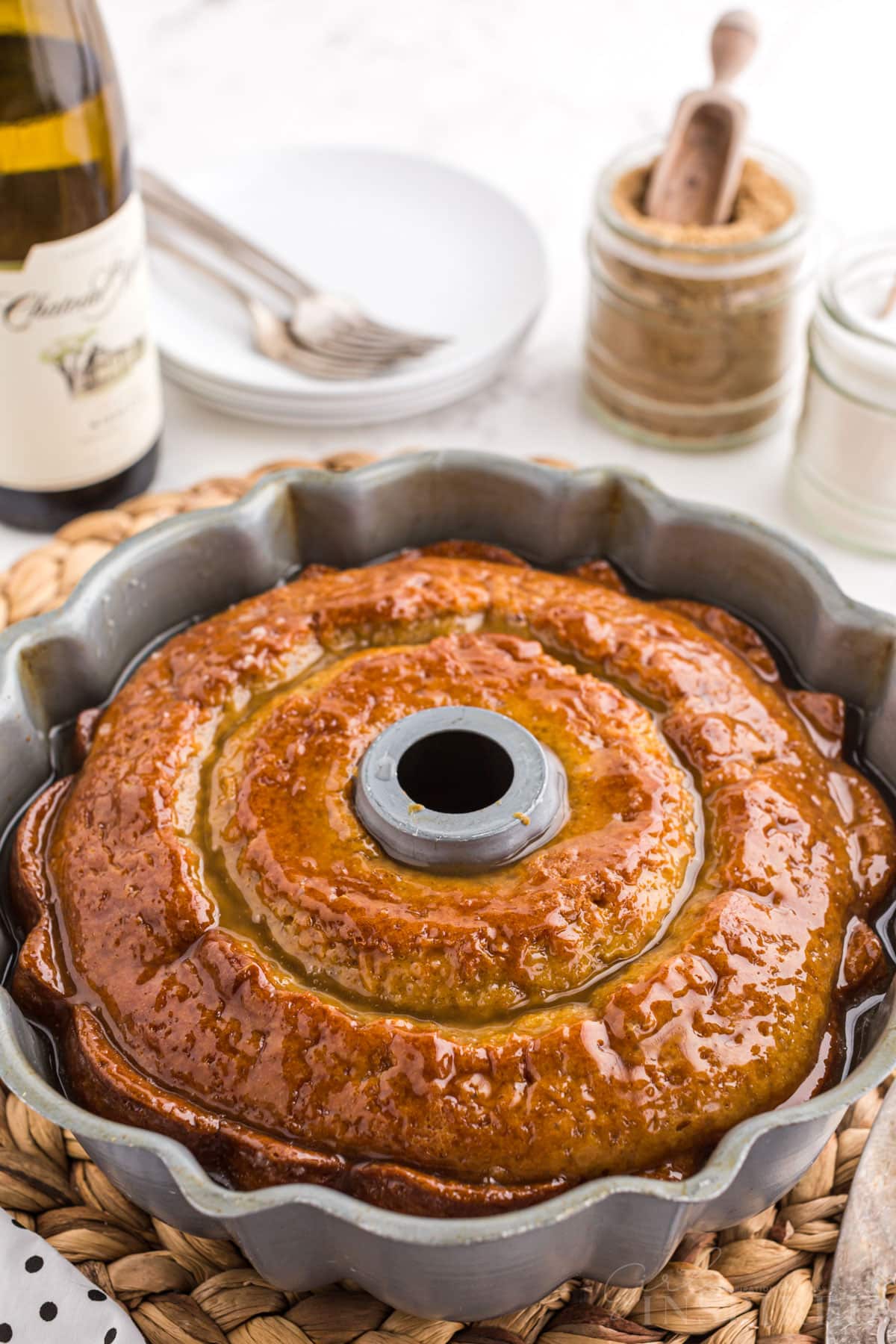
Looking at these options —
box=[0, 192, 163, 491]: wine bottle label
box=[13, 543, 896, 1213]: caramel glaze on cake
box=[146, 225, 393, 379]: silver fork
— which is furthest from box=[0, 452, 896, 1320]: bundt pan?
box=[146, 225, 393, 379]: silver fork

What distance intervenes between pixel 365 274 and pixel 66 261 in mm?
1387

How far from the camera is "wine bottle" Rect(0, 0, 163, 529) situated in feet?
9.90

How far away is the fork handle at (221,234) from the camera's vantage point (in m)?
3.98

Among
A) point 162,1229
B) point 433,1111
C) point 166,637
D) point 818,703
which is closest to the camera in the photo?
point 433,1111

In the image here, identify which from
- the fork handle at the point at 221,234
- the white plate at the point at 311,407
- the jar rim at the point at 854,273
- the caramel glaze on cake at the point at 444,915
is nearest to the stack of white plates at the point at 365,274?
the white plate at the point at 311,407

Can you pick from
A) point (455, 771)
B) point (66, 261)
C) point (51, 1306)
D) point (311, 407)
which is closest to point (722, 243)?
point (311, 407)

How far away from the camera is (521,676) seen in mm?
2414

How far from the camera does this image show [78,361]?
312 cm

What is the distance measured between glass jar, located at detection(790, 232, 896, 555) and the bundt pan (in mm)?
779

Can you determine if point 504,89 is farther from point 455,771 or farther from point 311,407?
point 455,771

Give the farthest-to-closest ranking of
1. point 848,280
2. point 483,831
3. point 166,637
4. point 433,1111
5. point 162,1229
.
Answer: point 848,280 < point 166,637 < point 162,1229 < point 483,831 < point 433,1111

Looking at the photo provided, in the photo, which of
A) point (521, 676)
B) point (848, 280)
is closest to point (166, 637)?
point (521, 676)

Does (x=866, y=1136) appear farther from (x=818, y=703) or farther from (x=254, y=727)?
(x=254, y=727)

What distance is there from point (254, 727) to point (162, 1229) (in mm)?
826
